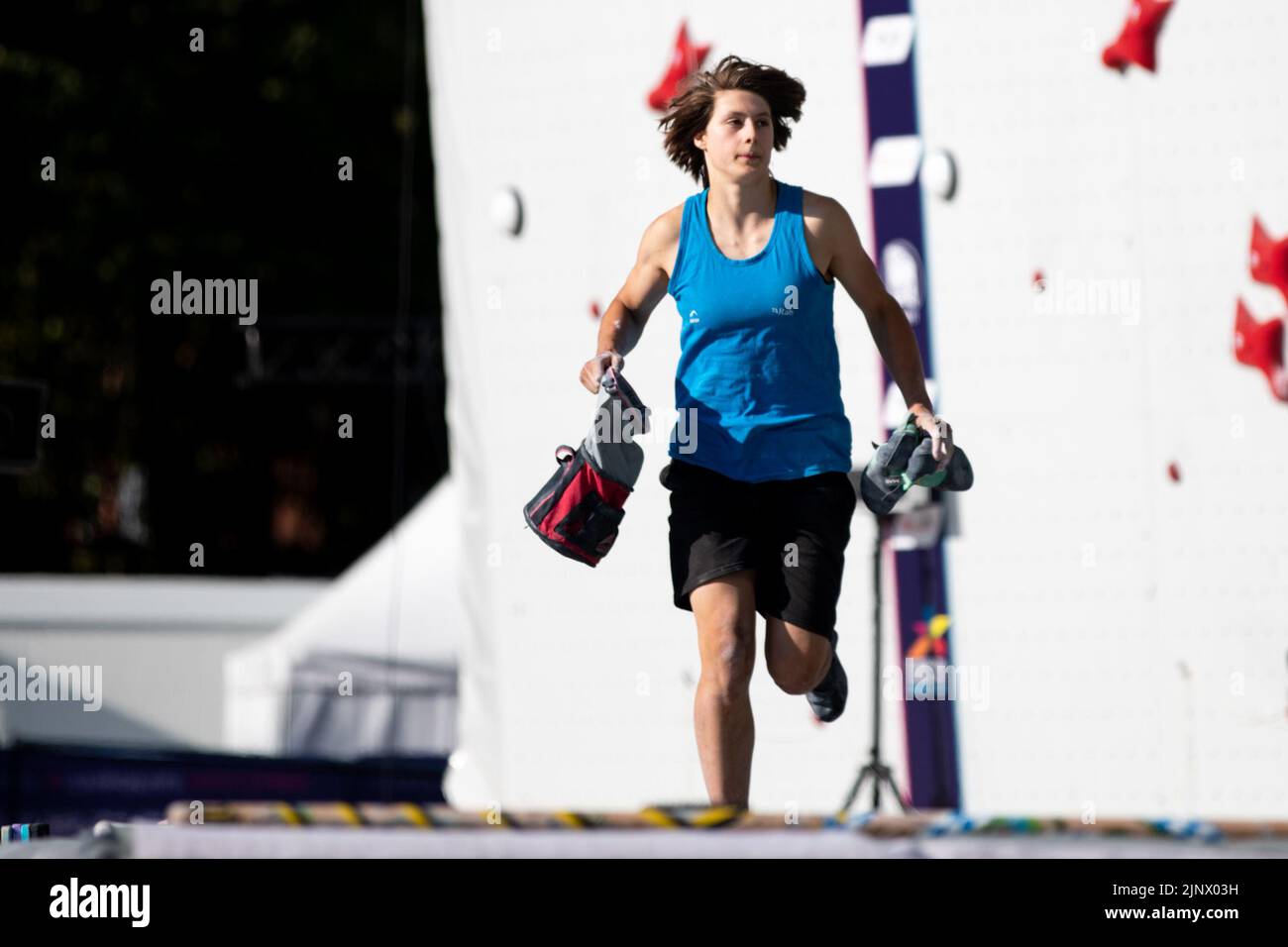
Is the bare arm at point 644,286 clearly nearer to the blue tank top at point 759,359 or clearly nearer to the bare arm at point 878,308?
the blue tank top at point 759,359

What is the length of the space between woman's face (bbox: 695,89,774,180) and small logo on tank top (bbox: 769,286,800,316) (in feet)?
0.95

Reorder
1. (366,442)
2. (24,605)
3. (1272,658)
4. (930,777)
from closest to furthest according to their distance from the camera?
(1272,658), (930,777), (24,605), (366,442)

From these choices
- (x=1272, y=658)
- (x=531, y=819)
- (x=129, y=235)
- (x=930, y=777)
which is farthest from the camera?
(x=129, y=235)

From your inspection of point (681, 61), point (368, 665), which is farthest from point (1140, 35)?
point (368, 665)

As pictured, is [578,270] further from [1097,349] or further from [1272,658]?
[1272,658]

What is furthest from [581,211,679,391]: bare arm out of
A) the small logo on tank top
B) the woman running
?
the small logo on tank top

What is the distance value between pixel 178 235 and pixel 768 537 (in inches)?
792

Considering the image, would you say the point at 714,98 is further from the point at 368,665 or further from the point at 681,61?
the point at 368,665

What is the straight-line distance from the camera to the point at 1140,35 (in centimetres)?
762

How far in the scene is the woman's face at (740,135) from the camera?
4.62m

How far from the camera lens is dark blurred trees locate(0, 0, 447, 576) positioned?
23562 millimetres
